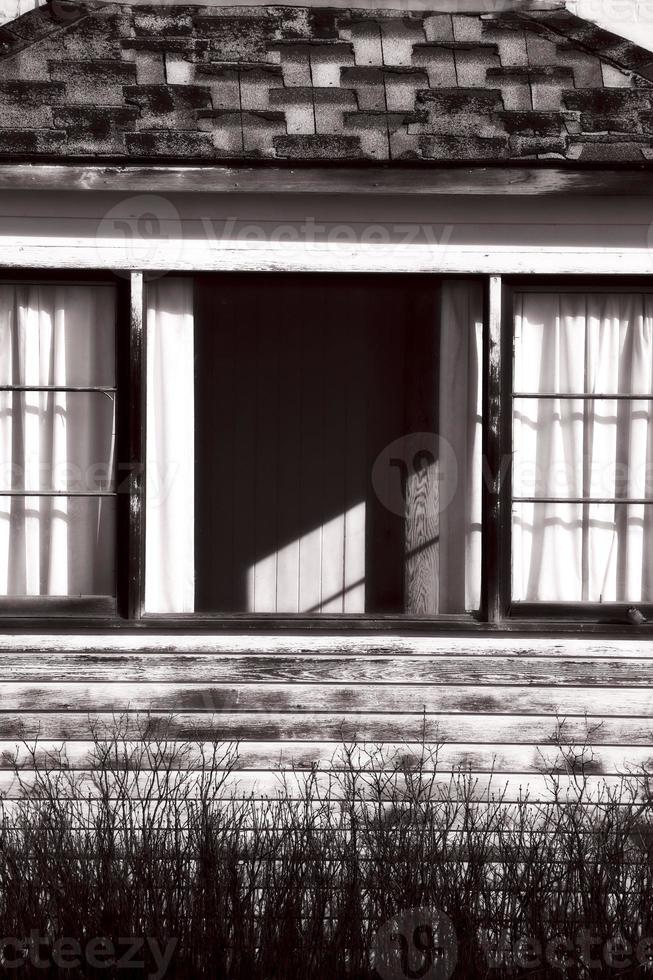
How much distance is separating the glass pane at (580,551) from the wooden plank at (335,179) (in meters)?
1.42

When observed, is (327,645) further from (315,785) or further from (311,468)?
(311,468)

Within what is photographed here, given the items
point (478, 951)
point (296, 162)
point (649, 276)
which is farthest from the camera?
point (649, 276)

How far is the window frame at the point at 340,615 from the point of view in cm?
449

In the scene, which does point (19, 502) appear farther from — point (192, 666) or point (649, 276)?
point (649, 276)

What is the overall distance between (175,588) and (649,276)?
2.57 m

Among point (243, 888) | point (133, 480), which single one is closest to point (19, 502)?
point (133, 480)

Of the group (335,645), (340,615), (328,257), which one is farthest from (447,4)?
(335,645)

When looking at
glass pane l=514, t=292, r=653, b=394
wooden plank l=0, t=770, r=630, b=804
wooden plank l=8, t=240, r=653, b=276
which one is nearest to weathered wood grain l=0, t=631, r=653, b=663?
wooden plank l=0, t=770, r=630, b=804

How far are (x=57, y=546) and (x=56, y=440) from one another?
0.49m

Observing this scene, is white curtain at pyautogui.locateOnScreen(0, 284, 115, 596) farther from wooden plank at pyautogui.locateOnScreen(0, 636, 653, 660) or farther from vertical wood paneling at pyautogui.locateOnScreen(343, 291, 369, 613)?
vertical wood paneling at pyautogui.locateOnScreen(343, 291, 369, 613)

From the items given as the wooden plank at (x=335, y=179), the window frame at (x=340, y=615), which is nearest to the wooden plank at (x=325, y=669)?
the window frame at (x=340, y=615)

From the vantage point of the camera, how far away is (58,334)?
4.64 meters

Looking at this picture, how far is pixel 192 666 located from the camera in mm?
4441

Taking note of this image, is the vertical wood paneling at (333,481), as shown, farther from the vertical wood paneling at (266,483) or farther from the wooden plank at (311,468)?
the vertical wood paneling at (266,483)
